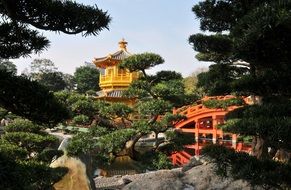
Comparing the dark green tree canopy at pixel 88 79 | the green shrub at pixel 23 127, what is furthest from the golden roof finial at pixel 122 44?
the dark green tree canopy at pixel 88 79

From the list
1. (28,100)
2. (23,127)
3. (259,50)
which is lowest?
(23,127)

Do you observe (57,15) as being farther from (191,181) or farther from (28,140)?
(28,140)

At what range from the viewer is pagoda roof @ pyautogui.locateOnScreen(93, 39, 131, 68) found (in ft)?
68.6

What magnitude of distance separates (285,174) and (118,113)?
20.5ft

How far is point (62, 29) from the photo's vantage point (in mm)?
3160

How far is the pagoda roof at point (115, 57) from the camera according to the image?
20.9 meters

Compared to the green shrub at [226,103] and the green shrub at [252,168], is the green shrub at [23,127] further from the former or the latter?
the green shrub at [252,168]

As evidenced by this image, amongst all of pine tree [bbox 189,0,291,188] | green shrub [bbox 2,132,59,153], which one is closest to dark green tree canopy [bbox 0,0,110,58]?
pine tree [bbox 189,0,291,188]

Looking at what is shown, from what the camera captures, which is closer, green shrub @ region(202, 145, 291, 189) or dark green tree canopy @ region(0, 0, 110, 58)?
dark green tree canopy @ region(0, 0, 110, 58)

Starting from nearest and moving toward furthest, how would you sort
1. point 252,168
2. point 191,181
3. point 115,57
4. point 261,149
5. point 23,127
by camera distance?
point 252,168, point 261,149, point 191,181, point 23,127, point 115,57

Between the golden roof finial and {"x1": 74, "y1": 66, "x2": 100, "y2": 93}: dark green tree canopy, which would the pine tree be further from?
{"x1": 74, "y1": 66, "x2": 100, "y2": 93}: dark green tree canopy

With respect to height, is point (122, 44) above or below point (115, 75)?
above

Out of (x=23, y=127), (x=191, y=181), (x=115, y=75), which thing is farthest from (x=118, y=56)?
(x=191, y=181)

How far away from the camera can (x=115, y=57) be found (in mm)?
21000
